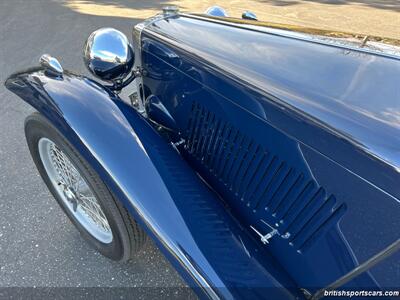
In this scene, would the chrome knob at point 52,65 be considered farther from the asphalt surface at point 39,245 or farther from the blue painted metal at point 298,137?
the asphalt surface at point 39,245

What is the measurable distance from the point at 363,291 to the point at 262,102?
734 mm

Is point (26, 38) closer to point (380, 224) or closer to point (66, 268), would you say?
point (66, 268)

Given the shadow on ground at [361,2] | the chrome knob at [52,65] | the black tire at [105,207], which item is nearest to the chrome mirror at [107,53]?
the chrome knob at [52,65]

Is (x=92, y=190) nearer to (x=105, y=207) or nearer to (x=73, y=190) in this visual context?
(x=105, y=207)

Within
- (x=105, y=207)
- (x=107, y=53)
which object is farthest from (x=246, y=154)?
(x=107, y=53)

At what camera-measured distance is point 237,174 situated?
1.51 metres

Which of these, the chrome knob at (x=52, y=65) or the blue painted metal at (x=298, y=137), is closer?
the blue painted metal at (x=298, y=137)

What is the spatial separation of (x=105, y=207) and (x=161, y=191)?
42 centimetres

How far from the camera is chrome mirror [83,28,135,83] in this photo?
198 centimetres

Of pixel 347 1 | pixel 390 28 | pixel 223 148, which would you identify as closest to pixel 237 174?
pixel 223 148

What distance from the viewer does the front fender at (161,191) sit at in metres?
1.23

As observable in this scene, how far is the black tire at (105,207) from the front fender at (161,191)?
11 cm

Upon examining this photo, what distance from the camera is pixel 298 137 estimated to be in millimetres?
1120

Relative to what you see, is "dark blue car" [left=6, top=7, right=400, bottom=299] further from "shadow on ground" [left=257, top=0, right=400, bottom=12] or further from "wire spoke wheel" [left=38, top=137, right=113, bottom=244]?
"shadow on ground" [left=257, top=0, right=400, bottom=12]
